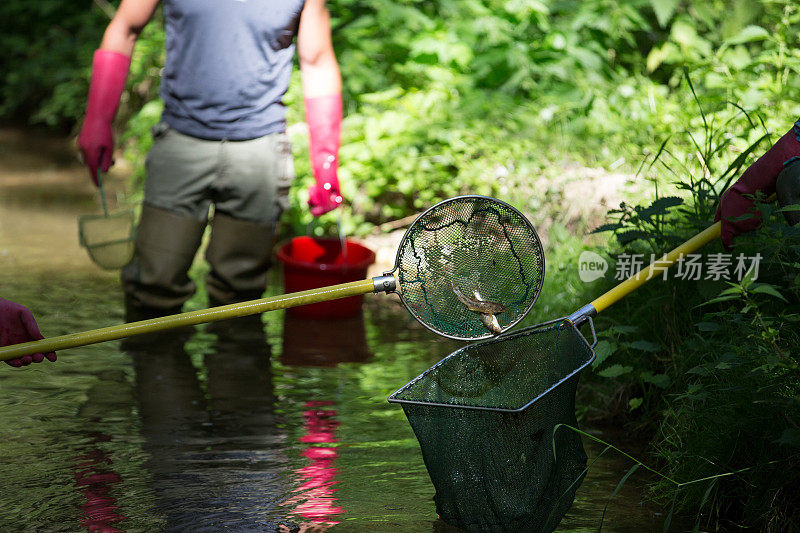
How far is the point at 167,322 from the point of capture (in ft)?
9.21

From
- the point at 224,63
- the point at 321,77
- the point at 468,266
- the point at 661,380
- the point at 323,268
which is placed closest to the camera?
the point at 468,266

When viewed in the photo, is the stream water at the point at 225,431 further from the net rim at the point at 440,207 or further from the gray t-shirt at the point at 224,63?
the gray t-shirt at the point at 224,63

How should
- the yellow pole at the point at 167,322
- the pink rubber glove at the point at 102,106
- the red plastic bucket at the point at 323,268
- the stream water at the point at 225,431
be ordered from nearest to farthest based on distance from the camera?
the yellow pole at the point at 167,322 → the stream water at the point at 225,431 → the pink rubber glove at the point at 102,106 → the red plastic bucket at the point at 323,268

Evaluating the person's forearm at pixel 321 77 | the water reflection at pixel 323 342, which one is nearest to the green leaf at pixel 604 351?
the water reflection at pixel 323 342

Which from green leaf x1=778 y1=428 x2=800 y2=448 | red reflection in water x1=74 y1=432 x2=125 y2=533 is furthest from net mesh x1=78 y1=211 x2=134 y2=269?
green leaf x1=778 y1=428 x2=800 y2=448

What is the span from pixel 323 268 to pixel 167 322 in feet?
8.05

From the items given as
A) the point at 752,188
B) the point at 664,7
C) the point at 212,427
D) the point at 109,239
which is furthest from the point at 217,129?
the point at 664,7

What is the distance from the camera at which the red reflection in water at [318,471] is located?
3131mm

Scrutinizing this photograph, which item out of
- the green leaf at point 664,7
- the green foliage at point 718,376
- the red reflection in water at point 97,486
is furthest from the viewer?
the green leaf at point 664,7

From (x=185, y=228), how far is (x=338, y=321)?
1.23 metres

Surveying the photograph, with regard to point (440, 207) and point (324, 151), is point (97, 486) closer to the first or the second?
point (440, 207)

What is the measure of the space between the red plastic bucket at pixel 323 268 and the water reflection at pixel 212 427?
358 mm

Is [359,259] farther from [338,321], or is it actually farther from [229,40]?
[229,40]

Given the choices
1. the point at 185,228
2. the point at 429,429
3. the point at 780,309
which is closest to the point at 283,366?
the point at 185,228
